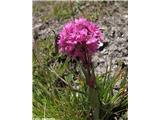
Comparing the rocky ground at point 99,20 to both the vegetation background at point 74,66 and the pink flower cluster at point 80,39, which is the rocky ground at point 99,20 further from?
the pink flower cluster at point 80,39

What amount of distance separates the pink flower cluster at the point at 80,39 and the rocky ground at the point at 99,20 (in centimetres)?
32

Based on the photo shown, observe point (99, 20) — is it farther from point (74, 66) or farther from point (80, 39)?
point (80, 39)

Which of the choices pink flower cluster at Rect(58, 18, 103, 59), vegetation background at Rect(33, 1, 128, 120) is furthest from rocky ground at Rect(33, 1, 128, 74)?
pink flower cluster at Rect(58, 18, 103, 59)

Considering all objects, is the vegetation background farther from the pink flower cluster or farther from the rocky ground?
the pink flower cluster

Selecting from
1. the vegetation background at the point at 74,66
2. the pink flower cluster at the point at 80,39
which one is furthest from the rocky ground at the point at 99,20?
the pink flower cluster at the point at 80,39

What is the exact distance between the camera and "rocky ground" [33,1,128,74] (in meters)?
2.53

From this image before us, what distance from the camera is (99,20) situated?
2.61 metres

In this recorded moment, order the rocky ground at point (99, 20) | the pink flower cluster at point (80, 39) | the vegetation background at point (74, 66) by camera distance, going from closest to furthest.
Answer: the pink flower cluster at point (80, 39) < the vegetation background at point (74, 66) < the rocky ground at point (99, 20)

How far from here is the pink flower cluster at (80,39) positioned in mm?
2162

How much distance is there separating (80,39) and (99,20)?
1.57 feet

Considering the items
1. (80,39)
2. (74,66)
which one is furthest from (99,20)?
(80,39)
